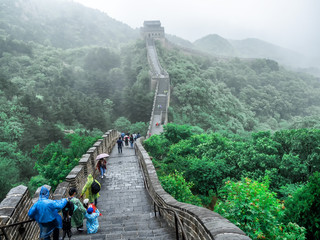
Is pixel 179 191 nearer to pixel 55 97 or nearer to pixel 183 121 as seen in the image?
pixel 183 121

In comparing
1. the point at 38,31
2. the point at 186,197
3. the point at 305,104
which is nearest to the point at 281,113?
the point at 305,104

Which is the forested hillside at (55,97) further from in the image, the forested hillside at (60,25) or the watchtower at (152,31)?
the watchtower at (152,31)

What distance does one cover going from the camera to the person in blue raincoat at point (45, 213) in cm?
403

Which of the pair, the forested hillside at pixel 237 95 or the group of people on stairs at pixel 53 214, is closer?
the group of people on stairs at pixel 53 214

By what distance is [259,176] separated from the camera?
1025 centimetres

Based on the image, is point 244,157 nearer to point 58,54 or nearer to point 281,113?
point 281,113

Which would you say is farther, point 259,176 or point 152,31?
point 152,31

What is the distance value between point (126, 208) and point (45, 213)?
406 centimetres

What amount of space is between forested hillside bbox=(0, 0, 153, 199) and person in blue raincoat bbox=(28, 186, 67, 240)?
19.0 ft

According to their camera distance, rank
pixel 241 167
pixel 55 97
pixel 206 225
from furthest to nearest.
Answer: pixel 55 97 < pixel 241 167 < pixel 206 225

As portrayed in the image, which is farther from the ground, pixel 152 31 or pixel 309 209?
pixel 152 31

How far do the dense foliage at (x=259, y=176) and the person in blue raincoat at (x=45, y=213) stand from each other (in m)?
3.47

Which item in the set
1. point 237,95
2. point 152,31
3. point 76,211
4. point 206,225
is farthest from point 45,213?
point 152,31

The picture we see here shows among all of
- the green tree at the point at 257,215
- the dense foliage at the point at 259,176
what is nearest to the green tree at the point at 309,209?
the dense foliage at the point at 259,176
